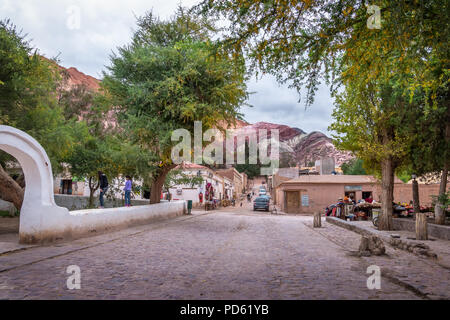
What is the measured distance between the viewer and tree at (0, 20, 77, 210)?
1323 centimetres

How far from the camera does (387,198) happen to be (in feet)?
48.3

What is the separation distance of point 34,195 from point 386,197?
1385 cm

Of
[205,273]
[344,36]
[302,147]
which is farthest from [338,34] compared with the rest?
[302,147]

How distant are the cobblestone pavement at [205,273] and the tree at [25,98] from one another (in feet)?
23.8

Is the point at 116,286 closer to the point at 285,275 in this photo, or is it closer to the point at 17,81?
the point at 285,275

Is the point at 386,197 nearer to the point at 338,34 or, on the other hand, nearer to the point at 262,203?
the point at 338,34

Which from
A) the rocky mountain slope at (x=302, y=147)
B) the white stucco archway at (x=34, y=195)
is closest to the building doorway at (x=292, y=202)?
the white stucco archway at (x=34, y=195)

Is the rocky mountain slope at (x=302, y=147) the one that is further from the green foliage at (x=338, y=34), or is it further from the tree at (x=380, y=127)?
the green foliage at (x=338, y=34)

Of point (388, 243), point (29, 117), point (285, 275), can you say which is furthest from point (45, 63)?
point (388, 243)

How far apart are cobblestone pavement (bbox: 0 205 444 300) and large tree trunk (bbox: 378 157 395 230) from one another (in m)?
6.66

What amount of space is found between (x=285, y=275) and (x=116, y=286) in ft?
8.96

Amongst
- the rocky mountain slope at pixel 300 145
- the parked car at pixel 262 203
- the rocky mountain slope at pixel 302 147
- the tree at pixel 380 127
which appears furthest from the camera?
the rocky mountain slope at pixel 302 147

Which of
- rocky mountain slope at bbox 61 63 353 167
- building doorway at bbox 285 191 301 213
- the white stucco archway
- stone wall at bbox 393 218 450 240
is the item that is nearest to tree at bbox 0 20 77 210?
the white stucco archway

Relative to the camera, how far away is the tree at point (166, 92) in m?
15.5
